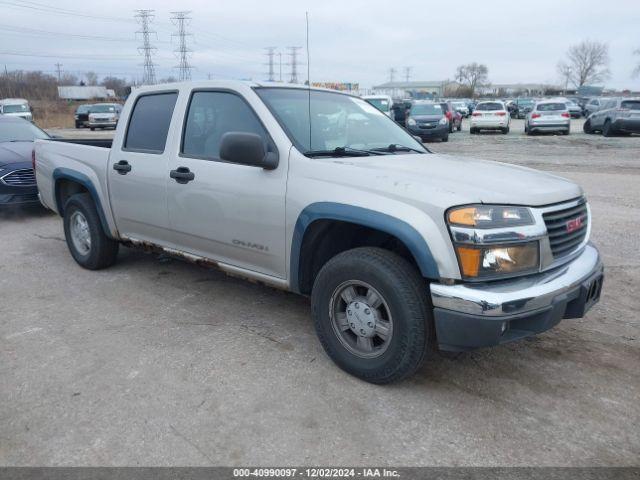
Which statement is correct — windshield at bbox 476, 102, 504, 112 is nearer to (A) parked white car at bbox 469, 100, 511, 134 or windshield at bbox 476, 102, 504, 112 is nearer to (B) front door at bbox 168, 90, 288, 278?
(A) parked white car at bbox 469, 100, 511, 134

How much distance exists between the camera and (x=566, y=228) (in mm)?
3119

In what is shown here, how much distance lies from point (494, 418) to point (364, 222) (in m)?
1.27

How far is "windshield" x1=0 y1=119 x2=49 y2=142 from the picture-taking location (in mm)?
9008

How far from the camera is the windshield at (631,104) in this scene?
21.3 meters

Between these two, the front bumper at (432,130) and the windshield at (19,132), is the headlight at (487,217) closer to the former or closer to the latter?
the windshield at (19,132)

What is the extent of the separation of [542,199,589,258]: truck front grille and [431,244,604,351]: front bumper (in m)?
0.19

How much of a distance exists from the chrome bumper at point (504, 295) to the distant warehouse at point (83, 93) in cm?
7751

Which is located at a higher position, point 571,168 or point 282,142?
point 282,142

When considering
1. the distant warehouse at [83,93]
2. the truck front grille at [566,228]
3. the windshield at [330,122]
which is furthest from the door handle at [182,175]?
the distant warehouse at [83,93]

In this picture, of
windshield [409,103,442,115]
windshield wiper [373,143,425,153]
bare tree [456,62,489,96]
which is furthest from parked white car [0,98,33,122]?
bare tree [456,62,489,96]

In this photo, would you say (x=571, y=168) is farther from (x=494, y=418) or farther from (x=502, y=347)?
(x=494, y=418)

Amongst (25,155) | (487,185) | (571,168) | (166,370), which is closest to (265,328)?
(166,370)

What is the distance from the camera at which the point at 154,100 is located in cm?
469

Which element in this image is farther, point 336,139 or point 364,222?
point 336,139
